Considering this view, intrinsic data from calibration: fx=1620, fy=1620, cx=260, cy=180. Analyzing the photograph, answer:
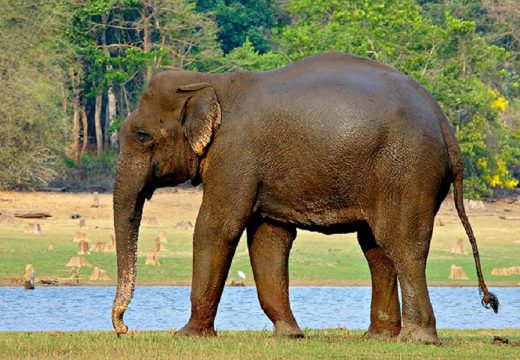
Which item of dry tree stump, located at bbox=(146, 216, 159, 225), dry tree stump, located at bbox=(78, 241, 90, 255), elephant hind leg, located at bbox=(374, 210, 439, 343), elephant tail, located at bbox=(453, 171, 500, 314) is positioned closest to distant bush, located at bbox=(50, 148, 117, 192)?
dry tree stump, located at bbox=(146, 216, 159, 225)

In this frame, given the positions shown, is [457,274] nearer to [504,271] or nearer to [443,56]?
[504,271]

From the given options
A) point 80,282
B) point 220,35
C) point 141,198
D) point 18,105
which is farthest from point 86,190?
point 141,198

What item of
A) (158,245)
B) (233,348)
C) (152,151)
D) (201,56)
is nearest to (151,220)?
(158,245)

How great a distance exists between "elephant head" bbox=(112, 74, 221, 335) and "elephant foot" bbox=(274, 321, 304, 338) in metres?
1.65

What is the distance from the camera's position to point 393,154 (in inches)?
628

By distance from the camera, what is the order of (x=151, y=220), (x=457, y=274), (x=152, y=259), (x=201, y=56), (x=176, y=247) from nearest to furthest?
(x=457, y=274)
(x=152, y=259)
(x=176, y=247)
(x=151, y=220)
(x=201, y=56)

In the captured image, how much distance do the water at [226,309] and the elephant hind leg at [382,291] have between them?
25.9 feet

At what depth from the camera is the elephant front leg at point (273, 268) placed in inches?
672

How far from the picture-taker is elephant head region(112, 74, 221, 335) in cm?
1686

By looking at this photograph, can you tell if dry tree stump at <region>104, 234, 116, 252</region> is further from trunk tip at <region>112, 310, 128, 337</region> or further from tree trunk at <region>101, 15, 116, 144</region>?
tree trunk at <region>101, 15, 116, 144</region>

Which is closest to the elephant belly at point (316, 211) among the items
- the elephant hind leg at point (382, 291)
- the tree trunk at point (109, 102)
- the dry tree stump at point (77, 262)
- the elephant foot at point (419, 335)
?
the elephant hind leg at point (382, 291)

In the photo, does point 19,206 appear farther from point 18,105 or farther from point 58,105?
point 58,105

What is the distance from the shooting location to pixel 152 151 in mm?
17016

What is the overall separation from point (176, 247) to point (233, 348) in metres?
23.7
